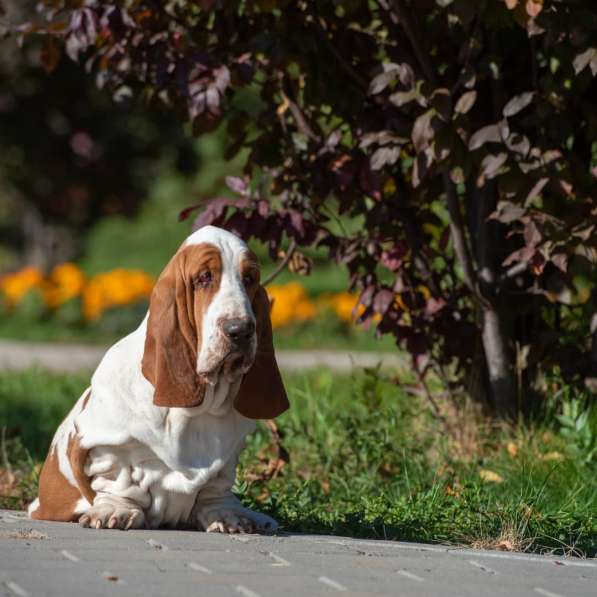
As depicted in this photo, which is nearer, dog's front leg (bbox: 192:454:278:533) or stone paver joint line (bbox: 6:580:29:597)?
stone paver joint line (bbox: 6:580:29:597)

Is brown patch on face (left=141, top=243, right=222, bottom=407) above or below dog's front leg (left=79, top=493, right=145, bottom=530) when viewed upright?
above

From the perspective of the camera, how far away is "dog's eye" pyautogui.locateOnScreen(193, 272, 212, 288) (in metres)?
3.48

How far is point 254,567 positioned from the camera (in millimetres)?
3164

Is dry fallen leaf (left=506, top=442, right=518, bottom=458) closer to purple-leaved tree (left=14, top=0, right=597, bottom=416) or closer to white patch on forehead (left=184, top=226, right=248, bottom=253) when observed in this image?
purple-leaved tree (left=14, top=0, right=597, bottom=416)

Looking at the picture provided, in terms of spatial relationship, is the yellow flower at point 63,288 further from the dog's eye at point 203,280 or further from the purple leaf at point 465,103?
the dog's eye at point 203,280

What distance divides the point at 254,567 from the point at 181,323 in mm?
754

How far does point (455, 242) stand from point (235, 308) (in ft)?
6.05

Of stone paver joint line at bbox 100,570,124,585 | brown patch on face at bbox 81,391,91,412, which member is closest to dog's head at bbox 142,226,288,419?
brown patch on face at bbox 81,391,91,412

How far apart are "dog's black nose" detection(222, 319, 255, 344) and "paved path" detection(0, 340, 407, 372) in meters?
6.02

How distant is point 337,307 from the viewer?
12562 mm

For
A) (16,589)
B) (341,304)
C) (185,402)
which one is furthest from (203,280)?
(341,304)

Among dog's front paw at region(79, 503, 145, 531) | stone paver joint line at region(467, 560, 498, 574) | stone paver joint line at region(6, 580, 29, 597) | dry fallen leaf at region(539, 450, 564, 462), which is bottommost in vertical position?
stone paver joint line at region(467, 560, 498, 574)

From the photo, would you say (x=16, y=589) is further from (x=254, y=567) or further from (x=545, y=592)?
(x=545, y=592)

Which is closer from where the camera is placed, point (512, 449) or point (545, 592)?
point (545, 592)
